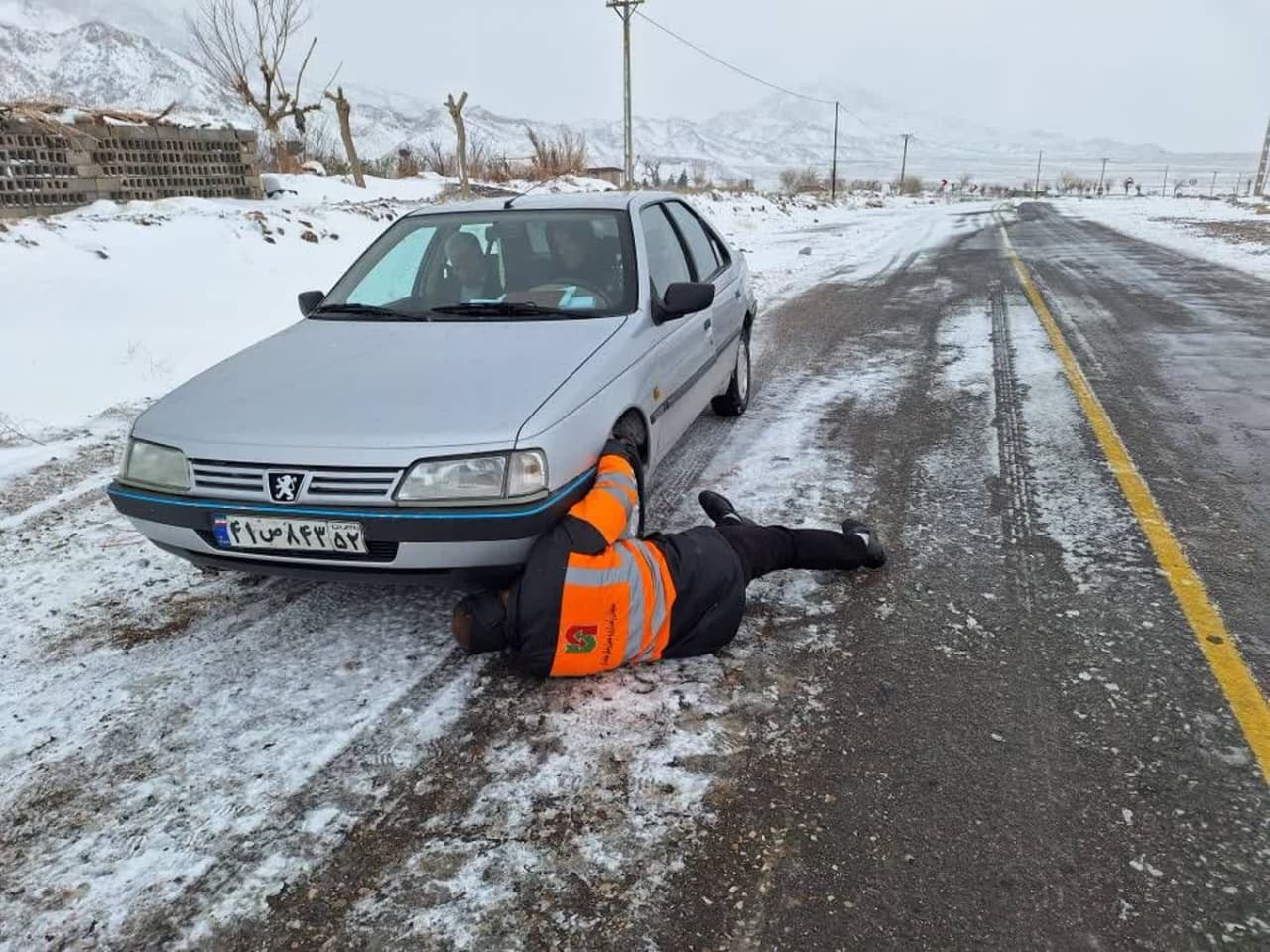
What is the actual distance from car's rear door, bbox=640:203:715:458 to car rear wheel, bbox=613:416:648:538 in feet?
0.40

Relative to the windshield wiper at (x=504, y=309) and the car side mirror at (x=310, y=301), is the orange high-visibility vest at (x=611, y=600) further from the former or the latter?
the car side mirror at (x=310, y=301)

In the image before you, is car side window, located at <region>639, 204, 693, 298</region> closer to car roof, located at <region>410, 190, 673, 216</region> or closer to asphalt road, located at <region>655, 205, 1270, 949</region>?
car roof, located at <region>410, 190, 673, 216</region>

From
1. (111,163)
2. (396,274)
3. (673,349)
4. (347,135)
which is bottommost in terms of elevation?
(673,349)

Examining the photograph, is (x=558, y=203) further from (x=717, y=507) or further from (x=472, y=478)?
(x=472, y=478)

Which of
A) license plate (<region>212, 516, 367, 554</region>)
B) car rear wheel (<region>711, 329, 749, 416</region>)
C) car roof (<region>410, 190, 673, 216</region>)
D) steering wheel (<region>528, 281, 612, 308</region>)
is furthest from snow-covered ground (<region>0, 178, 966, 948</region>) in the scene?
car roof (<region>410, 190, 673, 216</region>)

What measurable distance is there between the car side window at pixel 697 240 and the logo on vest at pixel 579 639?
264cm

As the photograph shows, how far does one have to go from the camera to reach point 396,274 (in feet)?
13.5

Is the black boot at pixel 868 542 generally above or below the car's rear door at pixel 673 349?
below

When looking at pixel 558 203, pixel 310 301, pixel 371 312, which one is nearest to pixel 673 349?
pixel 558 203

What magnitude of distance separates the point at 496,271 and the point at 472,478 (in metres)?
1.64

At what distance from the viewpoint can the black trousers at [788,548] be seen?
10.1 ft

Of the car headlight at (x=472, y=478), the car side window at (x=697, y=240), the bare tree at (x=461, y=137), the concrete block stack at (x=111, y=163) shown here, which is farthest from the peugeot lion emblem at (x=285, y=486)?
the bare tree at (x=461, y=137)

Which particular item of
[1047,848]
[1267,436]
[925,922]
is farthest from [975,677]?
[1267,436]

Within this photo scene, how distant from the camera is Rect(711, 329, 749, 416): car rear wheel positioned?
5.34 meters
